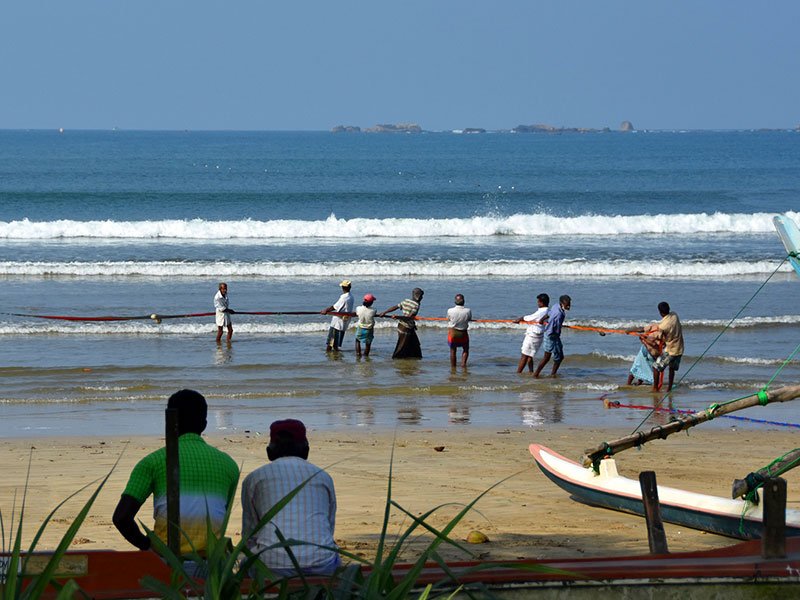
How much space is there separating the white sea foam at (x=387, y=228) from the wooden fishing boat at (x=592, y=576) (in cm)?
3190

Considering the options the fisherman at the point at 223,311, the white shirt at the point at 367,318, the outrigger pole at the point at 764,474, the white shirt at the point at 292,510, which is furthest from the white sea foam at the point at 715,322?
the white shirt at the point at 292,510

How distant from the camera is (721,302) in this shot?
2327cm

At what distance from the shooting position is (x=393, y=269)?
27531 millimetres

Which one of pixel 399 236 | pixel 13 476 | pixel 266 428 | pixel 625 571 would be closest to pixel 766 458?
pixel 266 428

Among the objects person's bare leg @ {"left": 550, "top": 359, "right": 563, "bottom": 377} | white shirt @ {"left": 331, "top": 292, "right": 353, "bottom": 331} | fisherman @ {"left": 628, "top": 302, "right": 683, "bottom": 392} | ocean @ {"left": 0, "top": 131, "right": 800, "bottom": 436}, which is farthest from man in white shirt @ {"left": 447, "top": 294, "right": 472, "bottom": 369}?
fisherman @ {"left": 628, "top": 302, "right": 683, "bottom": 392}

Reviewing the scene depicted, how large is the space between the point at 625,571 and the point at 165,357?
13.1 metres

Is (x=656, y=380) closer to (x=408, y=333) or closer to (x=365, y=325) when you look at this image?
(x=408, y=333)

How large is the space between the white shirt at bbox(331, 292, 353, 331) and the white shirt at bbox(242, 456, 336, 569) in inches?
500

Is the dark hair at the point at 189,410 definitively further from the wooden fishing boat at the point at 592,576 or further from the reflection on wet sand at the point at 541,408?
the reflection on wet sand at the point at 541,408

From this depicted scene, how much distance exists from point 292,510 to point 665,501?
186 inches

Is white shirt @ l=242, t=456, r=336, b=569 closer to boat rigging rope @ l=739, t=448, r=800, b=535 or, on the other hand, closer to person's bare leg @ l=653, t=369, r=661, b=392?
boat rigging rope @ l=739, t=448, r=800, b=535

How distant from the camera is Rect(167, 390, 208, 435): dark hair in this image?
5.55 metres

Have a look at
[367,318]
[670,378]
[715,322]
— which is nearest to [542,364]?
[670,378]

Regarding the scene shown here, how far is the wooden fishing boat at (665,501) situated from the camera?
8.66 m
